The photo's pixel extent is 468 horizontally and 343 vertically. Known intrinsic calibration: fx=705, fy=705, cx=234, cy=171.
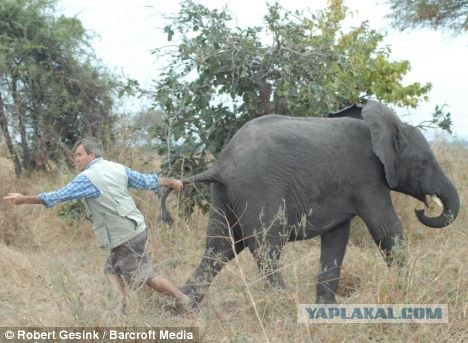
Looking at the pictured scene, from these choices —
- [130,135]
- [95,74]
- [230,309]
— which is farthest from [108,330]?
[95,74]

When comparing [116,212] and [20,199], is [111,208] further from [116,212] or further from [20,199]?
[20,199]

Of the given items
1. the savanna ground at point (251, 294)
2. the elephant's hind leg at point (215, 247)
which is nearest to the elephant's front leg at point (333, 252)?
the savanna ground at point (251, 294)

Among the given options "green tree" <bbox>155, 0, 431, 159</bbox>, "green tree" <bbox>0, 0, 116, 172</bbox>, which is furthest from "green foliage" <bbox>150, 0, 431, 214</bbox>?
"green tree" <bbox>0, 0, 116, 172</bbox>

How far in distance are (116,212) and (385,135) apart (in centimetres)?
209

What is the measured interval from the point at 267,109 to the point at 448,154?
383cm

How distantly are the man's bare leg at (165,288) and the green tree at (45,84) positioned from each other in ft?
26.3

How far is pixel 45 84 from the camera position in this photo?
13.5 m

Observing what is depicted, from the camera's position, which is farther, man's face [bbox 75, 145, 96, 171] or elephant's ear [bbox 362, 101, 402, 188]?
elephant's ear [bbox 362, 101, 402, 188]

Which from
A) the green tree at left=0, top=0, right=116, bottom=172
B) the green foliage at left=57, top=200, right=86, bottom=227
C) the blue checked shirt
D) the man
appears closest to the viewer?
the blue checked shirt

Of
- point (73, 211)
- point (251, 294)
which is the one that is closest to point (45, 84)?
point (73, 211)

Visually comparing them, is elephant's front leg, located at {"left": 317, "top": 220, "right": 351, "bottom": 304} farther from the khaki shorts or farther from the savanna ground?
the khaki shorts

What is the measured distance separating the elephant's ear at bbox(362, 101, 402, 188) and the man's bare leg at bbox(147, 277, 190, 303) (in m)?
1.76

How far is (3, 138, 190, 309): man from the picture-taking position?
4.76m

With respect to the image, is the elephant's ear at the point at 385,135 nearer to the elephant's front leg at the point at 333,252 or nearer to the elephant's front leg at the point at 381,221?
the elephant's front leg at the point at 381,221
